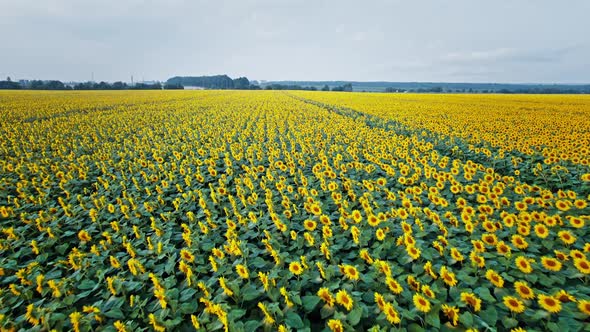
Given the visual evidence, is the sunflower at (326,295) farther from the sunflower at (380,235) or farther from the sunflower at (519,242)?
the sunflower at (519,242)

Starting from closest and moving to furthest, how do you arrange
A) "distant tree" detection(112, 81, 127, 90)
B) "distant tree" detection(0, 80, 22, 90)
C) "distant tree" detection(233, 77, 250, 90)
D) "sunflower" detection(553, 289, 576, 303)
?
"sunflower" detection(553, 289, 576, 303)
"distant tree" detection(0, 80, 22, 90)
"distant tree" detection(112, 81, 127, 90)
"distant tree" detection(233, 77, 250, 90)

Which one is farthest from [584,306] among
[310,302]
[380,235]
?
[310,302]

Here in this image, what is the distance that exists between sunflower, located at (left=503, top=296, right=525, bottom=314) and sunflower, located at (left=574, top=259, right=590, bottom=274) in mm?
765

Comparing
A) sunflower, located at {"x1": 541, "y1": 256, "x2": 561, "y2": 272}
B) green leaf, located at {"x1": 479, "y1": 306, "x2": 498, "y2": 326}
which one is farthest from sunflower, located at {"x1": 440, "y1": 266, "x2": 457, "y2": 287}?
sunflower, located at {"x1": 541, "y1": 256, "x2": 561, "y2": 272}

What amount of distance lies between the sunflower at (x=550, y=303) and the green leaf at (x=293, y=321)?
1.78 metres

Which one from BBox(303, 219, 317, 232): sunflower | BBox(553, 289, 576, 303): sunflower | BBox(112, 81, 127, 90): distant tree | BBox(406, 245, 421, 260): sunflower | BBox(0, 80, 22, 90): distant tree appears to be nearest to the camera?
BBox(553, 289, 576, 303): sunflower

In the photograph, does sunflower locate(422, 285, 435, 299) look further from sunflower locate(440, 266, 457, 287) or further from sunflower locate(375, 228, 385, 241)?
sunflower locate(375, 228, 385, 241)

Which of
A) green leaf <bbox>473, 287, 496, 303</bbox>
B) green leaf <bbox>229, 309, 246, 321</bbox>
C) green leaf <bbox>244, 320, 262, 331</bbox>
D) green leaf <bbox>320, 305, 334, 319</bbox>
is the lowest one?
green leaf <bbox>244, 320, 262, 331</bbox>

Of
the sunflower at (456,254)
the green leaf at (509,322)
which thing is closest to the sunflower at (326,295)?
the green leaf at (509,322)

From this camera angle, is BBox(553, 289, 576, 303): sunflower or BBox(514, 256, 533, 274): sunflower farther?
BBox(514, 256, 533, 274): sunflower

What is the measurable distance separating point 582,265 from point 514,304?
35.6 inches

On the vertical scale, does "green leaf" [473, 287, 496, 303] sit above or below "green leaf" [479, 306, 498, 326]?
above

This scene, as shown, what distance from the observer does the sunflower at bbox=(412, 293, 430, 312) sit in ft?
6.87

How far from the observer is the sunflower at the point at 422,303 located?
2094mm
